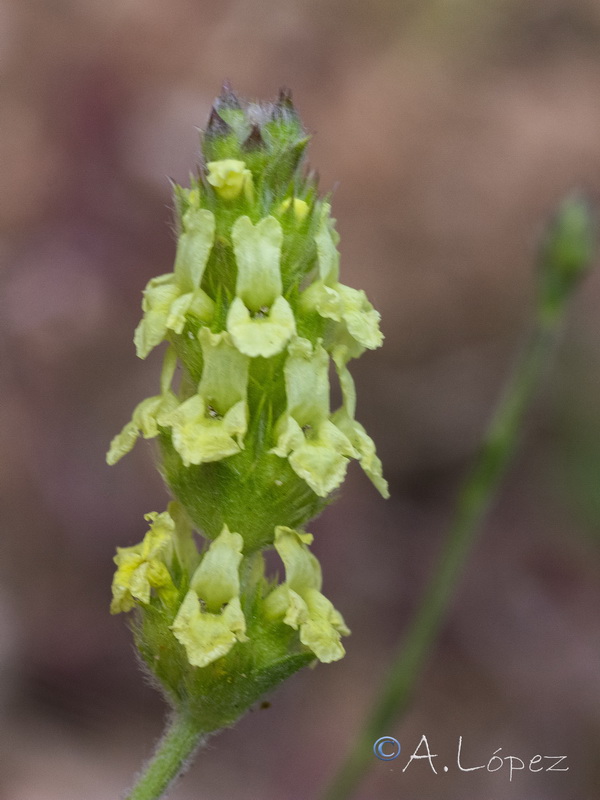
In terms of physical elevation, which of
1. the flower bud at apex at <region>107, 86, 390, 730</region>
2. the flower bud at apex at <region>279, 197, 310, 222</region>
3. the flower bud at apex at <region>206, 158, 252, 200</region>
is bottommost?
the flower bud at apex at <region>107, 86, 390, 730</region>

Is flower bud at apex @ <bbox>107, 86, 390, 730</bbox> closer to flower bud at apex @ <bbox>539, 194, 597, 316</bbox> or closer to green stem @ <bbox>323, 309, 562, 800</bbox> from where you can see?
green stem @ <bbox>323, 309, 562, 800</bbox>

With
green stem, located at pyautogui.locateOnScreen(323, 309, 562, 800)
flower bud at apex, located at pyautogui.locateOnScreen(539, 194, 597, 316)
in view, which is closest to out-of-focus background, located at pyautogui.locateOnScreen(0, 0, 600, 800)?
green stem, located at pyautogui.locateOnScreen(323, 309, 562, 800)

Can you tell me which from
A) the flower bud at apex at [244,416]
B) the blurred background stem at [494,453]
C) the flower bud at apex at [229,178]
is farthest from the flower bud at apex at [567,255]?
the flower bud at apex at [229,178]

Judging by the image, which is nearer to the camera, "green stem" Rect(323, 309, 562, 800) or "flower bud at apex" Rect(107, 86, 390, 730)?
"flower bud at apex" Rect(107, 86, 390, 730)

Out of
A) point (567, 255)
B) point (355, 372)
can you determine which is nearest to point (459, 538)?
point (567, 255)

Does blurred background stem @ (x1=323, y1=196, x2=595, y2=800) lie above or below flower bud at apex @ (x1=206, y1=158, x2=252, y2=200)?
below

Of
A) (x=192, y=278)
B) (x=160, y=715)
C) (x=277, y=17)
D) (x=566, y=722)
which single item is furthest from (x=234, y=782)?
(x=277, y=17)

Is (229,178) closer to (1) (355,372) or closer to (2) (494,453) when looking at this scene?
(2) (494,453)

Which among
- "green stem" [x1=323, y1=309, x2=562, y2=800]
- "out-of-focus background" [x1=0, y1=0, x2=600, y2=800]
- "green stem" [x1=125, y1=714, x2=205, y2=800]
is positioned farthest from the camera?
"out-of-focus background" [x1=0, y1=0, x2=600, y2=800]
